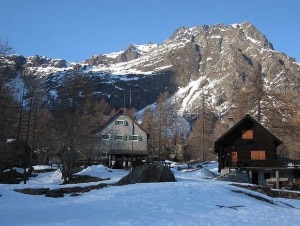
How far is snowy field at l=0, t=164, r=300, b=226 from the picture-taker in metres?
15.4

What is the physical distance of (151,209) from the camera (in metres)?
17.6

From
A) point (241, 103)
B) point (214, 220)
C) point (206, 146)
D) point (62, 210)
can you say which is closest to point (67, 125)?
point (241, 103)

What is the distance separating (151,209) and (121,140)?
46871 mm

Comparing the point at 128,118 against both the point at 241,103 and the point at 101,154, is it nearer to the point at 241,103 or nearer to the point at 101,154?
the point at 101,154

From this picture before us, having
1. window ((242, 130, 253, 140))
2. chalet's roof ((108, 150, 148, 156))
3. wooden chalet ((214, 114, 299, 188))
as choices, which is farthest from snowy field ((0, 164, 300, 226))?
chalet's roof ((108, 150, 148, 156))

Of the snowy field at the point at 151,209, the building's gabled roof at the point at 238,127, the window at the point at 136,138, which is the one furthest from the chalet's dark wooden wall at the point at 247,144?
the snowy field at the point at 151,209

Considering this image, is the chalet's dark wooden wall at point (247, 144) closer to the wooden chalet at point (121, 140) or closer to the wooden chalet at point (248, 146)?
the wooden chalet at point (248, 146)

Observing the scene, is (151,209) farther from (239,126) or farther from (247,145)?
(247,145)

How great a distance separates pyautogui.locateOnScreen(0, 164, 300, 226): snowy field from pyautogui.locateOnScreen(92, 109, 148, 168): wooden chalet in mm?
37889

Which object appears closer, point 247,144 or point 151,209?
point 151,209

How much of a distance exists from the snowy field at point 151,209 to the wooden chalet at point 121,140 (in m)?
37.9

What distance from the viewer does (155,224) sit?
14641 millimetres

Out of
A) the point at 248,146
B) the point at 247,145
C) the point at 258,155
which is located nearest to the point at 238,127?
the point at 247,145

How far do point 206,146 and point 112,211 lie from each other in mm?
62393
